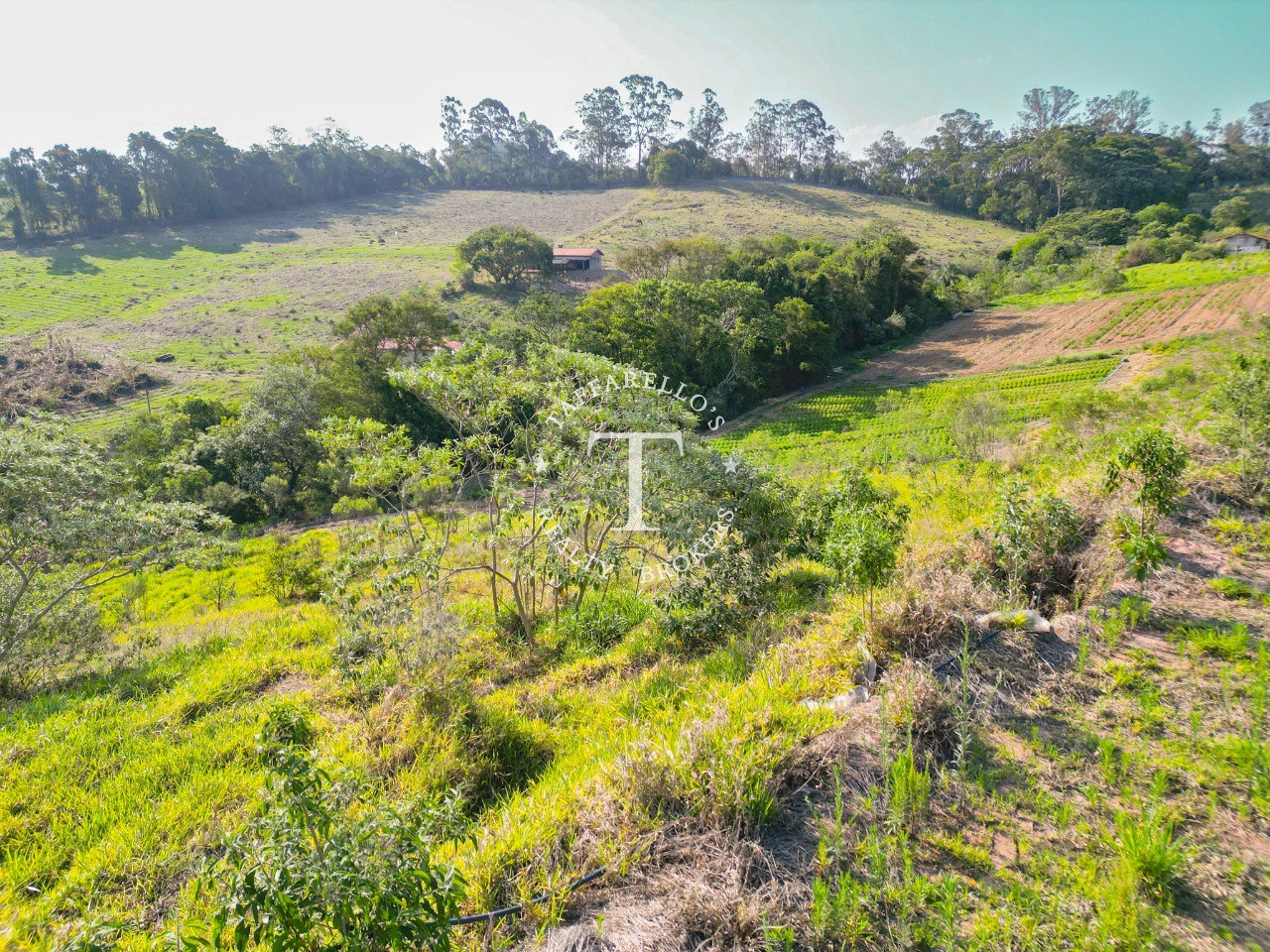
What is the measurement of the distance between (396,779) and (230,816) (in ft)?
3.78

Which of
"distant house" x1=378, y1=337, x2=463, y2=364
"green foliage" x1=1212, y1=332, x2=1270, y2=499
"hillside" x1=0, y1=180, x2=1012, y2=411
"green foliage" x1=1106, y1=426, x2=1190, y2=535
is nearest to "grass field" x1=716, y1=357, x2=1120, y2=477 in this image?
"green foliage" x1=1212, y1=332, x2=1270, y2=499

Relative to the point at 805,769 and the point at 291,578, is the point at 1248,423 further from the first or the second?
the point at 291,578

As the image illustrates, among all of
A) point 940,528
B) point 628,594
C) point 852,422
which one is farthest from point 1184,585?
point 852,422

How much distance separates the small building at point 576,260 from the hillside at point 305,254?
397 centimetres

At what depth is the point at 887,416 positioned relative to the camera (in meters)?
26.2

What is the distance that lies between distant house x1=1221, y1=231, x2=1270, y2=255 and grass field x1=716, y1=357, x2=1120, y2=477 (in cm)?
3245

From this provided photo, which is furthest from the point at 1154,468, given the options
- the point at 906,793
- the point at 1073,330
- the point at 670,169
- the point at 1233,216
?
the point at 670,169

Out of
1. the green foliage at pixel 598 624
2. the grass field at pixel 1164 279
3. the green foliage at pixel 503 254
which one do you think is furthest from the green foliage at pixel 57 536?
the grass field at pixel 1164 279

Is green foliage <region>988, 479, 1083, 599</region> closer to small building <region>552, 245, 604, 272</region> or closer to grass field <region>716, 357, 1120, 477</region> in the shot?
grass field <region>716, 357, 1120, 477</region>

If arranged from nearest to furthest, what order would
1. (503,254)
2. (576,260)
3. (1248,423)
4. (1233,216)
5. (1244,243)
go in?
1. (1248,423)
2. (1244,243)
3. (1233,216)
4. (503,254)
5. (576,260)

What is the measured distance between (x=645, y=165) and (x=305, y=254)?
55.5 metres

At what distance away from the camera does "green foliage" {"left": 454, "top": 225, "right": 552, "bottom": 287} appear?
167 ft

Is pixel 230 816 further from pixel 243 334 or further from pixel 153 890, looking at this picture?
pixel 243 334

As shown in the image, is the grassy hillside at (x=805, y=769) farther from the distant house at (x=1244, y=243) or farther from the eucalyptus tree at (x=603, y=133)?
the eucalyptus tree at (x=603, y=133)
